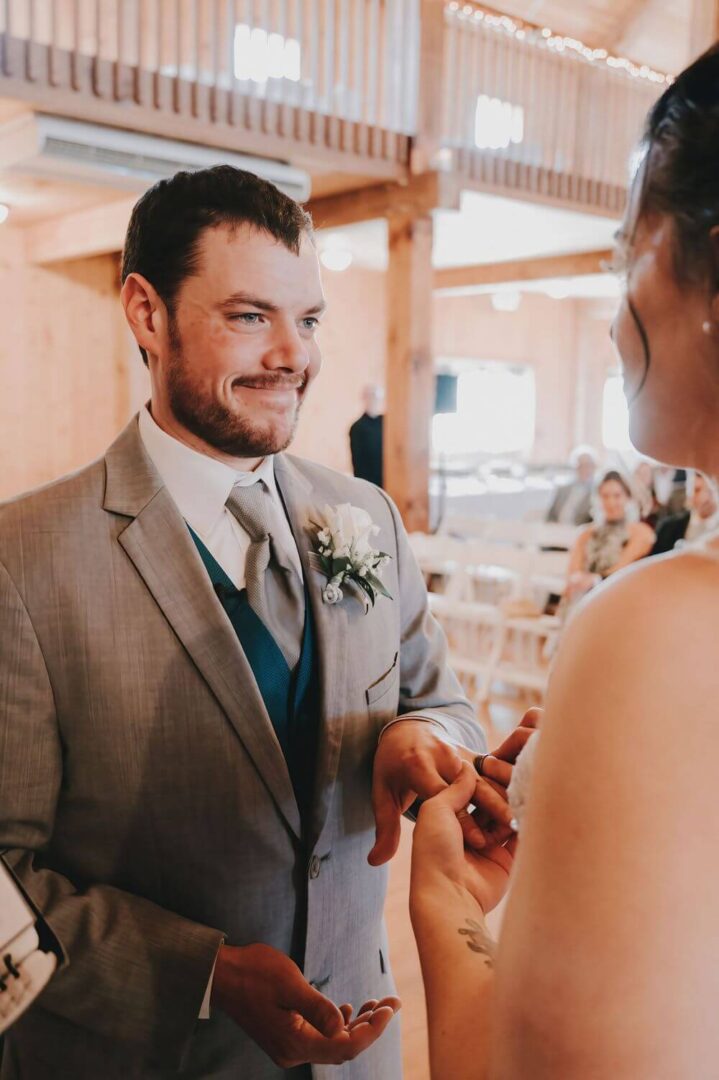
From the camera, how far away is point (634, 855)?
2.06 feet

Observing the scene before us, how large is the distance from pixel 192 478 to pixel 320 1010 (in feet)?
2.41

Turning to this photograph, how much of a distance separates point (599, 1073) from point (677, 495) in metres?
7.52

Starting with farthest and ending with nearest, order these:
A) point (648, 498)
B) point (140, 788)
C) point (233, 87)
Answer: point (648, 498)
point (233, 87)
point (140, 788)

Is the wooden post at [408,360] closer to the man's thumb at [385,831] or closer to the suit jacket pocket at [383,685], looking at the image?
the suit jacket pocket at [383,685]

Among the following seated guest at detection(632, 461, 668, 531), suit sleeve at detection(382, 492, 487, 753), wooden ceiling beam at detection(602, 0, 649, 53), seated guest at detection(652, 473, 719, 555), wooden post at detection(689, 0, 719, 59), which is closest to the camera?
suit sleeve at detection(382, 492, 487, 753)

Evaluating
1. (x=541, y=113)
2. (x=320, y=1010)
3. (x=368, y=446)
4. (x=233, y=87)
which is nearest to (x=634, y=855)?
(x=320, y=1010)

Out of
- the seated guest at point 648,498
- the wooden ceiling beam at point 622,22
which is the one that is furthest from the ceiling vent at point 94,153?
the wooden ceiling beam at point 622,22

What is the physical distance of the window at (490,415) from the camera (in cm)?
1562

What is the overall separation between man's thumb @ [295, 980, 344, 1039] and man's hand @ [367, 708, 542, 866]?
0.19 metres

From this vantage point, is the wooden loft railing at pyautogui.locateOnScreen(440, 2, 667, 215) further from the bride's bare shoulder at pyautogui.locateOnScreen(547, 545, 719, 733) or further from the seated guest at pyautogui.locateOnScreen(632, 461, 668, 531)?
the bride's bare shoulder at pyautogui.locateOnScreen(547, 545, 719, 733)

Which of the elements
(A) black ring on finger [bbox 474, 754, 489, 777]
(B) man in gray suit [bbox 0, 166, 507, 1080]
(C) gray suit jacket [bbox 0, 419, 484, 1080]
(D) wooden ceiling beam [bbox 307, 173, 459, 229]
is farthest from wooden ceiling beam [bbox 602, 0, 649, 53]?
(A) black ring on finger [bbox 474, 754, 489, 777]

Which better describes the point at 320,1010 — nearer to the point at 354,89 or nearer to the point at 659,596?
the point at 659,596

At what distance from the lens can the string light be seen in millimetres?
8203

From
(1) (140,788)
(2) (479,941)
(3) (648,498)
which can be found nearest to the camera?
(2) (479,941)
